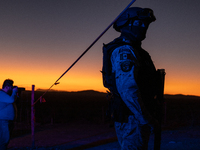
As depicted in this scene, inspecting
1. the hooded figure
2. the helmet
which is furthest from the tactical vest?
the helmet

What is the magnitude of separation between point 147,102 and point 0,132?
13.0 ft

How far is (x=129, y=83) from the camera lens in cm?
179

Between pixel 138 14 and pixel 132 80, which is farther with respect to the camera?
pixel 138 14

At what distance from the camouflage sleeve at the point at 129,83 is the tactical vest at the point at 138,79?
68 millimetres

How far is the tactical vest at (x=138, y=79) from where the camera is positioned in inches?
77.6

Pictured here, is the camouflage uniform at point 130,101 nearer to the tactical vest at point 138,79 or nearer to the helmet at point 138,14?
the tactical vest at point 138,79

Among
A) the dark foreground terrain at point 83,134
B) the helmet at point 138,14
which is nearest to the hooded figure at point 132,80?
the helmet at point 138,14

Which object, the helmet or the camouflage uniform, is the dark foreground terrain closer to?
the camouflage uniform

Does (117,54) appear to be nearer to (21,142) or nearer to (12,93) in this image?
(12,93)

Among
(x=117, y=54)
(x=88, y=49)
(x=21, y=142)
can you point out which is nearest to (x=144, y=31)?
(x=117, y=54)

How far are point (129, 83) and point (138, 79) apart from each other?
185 millimetres

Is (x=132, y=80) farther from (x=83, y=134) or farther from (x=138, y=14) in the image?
(x=83, y=134)

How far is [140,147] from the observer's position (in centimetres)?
194

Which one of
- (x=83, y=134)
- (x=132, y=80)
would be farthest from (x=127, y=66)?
(x=83, y=134)
